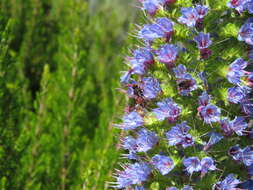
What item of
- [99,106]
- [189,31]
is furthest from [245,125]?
[99,106]

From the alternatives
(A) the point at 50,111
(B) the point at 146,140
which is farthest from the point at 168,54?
(A) the point at 50,111

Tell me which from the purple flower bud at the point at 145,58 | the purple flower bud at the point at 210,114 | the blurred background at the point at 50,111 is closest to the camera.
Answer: the purple flower bud at the point at 210,114

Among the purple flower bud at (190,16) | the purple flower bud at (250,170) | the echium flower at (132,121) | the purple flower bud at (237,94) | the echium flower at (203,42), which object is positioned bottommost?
the purple flower bud at (250,170)

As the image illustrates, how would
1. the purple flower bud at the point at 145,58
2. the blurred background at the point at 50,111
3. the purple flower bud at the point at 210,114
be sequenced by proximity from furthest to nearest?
1. the blurred background at the point at 50,111
2. the purple flower bud at the point at 145,58
3. the purple flower bud at the point at 210,114

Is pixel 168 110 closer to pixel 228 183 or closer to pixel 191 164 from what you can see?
pixel 191 164

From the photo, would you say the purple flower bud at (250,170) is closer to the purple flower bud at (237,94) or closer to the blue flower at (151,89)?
the purple flower bud at (237,94)

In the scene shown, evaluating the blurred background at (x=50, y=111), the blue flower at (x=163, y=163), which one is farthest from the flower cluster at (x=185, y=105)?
the blurred background at (x=50, y=111)

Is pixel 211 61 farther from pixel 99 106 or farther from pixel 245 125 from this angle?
pixel 99 106
